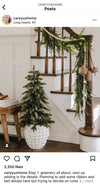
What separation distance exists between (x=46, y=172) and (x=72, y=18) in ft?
2.99

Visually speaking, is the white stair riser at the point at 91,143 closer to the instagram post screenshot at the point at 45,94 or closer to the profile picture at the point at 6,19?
the instagram post screenshot at the point at 45,94

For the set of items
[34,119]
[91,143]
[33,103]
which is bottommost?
[91,143]

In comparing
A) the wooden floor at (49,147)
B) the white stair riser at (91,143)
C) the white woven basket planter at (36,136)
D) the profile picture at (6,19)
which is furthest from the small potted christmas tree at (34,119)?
the profile picture at (6,19)

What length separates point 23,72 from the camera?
9.94 ft

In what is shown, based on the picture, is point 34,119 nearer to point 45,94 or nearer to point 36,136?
point 36,136

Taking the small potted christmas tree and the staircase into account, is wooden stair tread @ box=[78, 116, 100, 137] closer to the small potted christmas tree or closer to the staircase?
the staircase

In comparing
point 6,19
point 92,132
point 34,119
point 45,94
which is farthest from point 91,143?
point 6,19

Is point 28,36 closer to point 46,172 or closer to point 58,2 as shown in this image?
point 58,2

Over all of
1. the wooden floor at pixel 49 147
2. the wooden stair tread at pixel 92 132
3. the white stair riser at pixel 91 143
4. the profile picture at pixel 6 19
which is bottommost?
the wooden floor at pixel 49 147

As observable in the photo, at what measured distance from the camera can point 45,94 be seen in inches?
115

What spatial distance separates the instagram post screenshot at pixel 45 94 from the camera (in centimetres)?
140

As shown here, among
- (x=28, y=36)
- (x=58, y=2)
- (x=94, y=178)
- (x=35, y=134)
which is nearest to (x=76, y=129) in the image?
(x=35, y=134)

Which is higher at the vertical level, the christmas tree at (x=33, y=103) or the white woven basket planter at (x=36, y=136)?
the christmas tree at (x=33, y=103)

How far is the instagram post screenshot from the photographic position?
1.40 meters
